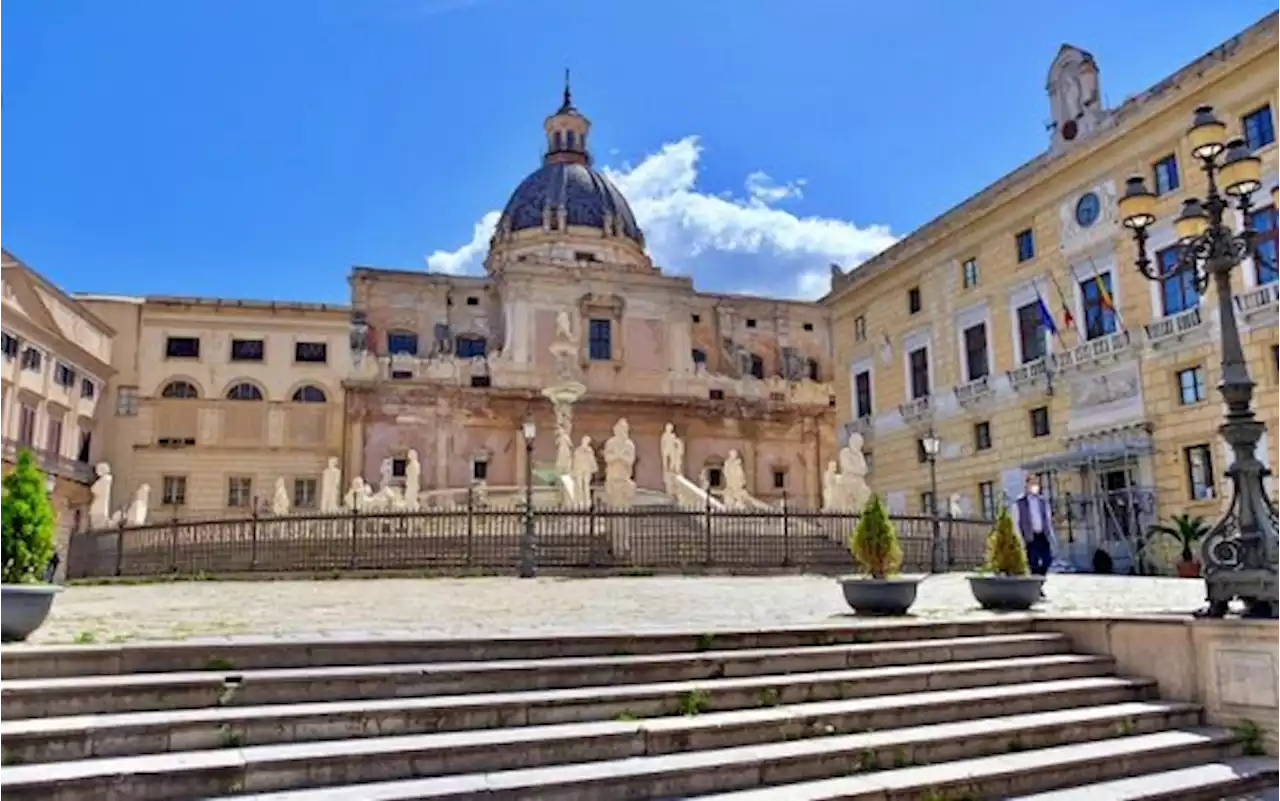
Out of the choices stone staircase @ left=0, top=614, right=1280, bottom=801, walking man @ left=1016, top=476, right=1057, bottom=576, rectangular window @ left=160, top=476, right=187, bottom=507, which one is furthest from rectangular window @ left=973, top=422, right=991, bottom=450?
rectangular window @ left=160, top=476, right=187, bottom=507

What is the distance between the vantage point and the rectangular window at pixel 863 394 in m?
36.7

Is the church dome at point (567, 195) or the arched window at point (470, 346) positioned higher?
the church dome at point (567, 195)

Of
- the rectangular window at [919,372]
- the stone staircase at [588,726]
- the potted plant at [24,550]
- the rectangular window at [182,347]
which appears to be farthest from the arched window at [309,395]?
the stone staircase at [588,726]

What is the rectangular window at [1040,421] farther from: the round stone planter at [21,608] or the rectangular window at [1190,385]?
the round stone planter at [21,608]

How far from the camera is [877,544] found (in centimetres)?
1030

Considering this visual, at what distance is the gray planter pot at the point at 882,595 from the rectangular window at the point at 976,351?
74.5 ft

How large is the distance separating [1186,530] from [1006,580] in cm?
1530

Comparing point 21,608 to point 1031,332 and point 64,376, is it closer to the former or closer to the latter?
point 1031,332

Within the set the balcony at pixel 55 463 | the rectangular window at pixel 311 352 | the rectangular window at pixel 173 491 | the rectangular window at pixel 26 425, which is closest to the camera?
the balcony at pixel 55 463

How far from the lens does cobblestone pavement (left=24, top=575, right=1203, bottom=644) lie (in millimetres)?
8477

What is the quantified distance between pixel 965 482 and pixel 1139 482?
6.74 meters

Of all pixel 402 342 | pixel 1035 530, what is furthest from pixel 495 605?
pixel 402 342

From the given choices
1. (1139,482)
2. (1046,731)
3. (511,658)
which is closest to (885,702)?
(1046,731)

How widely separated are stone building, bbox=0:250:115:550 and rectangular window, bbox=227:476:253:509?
5.69 m
